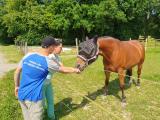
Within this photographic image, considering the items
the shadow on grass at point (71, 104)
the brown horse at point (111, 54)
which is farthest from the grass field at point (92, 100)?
the brown horse at point (111, 54)

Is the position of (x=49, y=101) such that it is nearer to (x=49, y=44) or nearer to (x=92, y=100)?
(x=92, y=100)

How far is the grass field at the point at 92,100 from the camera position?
709cm

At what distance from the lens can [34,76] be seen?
15.6 feet

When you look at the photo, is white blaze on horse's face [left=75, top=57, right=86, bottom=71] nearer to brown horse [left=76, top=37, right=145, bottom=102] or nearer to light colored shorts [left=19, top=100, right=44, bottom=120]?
brown horse [left=76, top=37, right=145, bottom=102]

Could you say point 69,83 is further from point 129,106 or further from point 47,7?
point 47,7

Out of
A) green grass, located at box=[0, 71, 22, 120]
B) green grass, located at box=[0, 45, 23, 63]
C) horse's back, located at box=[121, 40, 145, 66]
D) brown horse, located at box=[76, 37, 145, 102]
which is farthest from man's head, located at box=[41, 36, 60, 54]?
green grass, located at box=[0, 45, 23, 63]

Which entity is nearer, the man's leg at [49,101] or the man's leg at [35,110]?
the man's leg at [35,110]

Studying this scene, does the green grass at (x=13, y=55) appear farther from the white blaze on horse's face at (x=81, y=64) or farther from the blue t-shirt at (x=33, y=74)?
the blue t-shirt at (x=33, y=74)

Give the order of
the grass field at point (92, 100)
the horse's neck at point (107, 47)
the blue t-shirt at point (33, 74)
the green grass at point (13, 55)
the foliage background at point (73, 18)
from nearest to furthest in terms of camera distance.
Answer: the blue t-shirt at point (33, 74), the grass field at point (92, 100), the horse's neck at point (107, 47), the green grass at point (13, 55), the foliage background at point (73, 18)

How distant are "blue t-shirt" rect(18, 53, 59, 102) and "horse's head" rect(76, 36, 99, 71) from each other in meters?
2.15

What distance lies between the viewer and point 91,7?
41.6 m

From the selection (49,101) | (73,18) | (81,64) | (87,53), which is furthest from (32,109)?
(73,18)

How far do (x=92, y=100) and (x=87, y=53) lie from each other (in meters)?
1.27

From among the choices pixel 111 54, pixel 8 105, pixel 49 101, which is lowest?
pixel 8 105
